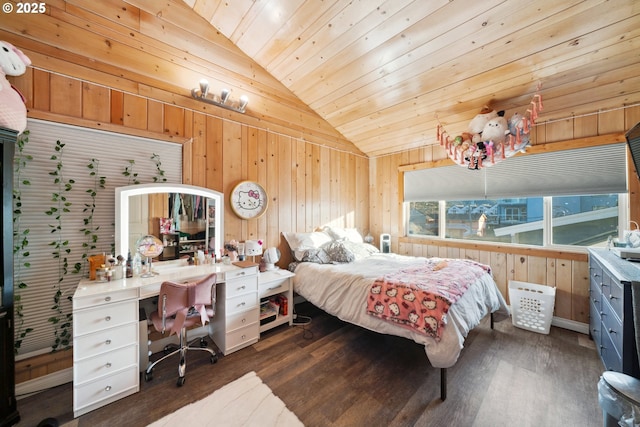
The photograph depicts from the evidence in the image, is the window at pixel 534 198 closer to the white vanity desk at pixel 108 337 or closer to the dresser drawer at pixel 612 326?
the dresser drawer at pixel 612 326

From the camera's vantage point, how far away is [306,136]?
11.3 feet

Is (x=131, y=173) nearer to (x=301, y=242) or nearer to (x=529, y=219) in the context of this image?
(x=301, y=242)

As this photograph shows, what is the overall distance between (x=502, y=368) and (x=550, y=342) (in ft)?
2.76

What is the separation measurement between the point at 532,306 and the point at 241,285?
3063mm

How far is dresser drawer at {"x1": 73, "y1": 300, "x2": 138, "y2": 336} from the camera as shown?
149 centimetres

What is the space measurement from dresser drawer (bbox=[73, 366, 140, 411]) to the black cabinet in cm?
34

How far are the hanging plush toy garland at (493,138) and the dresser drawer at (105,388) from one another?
3501mm

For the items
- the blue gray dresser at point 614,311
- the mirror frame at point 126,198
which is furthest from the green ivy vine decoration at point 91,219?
the blue gray dresser at point 614,311

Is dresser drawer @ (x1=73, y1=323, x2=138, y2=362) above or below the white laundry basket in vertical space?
above

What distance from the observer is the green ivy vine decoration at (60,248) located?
179cm

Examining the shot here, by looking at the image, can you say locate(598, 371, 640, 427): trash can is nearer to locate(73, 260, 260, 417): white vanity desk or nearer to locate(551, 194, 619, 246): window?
locate(551, 194, 619, 246): window

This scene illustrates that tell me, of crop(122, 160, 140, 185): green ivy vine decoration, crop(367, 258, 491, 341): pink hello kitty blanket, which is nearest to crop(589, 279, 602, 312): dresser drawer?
crop(367, 258, 491, 341): pink hello kitty blanket

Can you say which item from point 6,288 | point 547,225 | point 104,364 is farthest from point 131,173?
point 547,225

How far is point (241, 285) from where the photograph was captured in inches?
87.7
